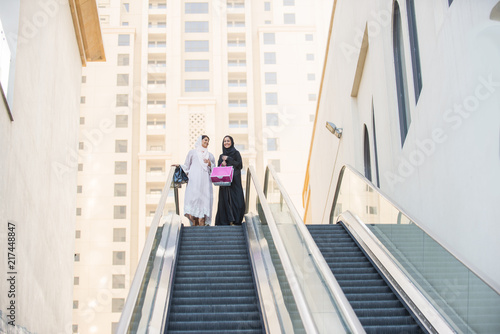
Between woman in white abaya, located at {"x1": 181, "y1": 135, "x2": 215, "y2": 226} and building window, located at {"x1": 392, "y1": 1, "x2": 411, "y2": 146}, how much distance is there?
336 cm

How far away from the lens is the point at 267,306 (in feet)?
20.8

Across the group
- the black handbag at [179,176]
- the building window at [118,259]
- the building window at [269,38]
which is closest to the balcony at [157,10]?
the building window at [269,38]

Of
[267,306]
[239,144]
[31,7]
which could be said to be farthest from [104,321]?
[267,306]

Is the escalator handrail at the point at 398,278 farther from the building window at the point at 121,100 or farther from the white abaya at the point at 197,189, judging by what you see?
the building window at the point at 121,100

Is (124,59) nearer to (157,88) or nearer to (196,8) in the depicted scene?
(157,88)

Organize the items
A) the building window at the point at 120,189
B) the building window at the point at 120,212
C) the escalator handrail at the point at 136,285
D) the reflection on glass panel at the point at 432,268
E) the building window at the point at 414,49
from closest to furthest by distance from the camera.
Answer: the escalator handrail at the point at 136,285 < the reflection on glass panel at the point at 432,268 < the building window at the point at 414,49 < the building window at the point at 120,212 < the building window at the point at 120,189

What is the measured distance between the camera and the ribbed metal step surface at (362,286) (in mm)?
5883

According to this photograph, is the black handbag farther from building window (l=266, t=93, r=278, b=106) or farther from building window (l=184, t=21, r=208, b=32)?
building window (l=184, t=21, r=208, b=32)

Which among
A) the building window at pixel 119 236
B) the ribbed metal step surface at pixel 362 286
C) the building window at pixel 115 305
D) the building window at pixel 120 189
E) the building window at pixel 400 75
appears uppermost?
the building window at pixel 400 75

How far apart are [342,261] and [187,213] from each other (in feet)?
13.0

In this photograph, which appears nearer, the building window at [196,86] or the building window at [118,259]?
the building window at [118,259]

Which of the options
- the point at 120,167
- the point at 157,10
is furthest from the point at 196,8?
the point at 120,167

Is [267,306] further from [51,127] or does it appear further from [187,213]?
[51,127]

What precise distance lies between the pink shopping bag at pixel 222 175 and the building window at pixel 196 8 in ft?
133
